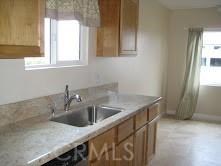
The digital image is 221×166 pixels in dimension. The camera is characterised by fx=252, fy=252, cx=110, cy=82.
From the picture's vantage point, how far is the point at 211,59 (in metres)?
5.70

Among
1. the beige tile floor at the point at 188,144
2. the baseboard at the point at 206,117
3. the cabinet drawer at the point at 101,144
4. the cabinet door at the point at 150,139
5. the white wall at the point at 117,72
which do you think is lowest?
the beige tile floor at the point at 188,144

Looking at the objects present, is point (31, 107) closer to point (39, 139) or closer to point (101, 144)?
point (39, 139)

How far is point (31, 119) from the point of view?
2.07m

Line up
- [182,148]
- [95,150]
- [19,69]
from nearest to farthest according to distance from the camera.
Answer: [95,150] → [19,69] → [182,148]

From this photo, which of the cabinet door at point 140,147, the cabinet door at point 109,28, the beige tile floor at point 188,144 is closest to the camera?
the cabinet door at point 140,147

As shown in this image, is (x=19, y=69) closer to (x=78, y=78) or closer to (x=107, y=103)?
(x=78, y=78)

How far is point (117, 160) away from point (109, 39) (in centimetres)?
143

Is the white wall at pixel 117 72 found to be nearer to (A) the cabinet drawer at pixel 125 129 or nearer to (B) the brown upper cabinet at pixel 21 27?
(B) the brown upper cabinet at pixel 21 27

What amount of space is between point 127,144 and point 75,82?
893 millimetres

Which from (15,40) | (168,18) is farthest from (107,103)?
(168,18)

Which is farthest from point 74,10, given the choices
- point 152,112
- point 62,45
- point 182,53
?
point 182,53

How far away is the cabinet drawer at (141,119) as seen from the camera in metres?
2.57

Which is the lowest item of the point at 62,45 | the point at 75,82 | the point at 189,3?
the point at 75,82

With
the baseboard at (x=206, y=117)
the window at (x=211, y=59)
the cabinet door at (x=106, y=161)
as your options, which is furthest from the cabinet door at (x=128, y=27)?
the baseboard at (x=206, y=117)
